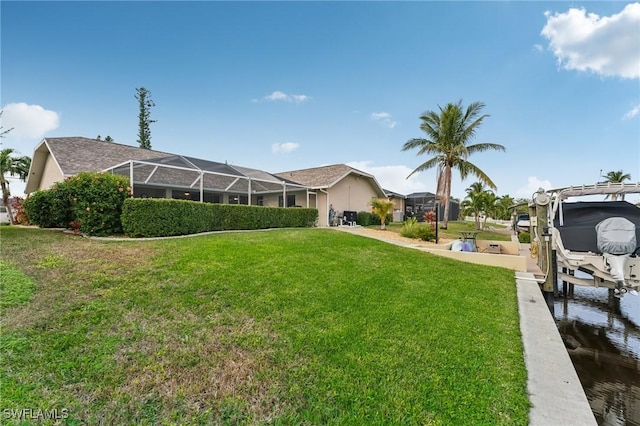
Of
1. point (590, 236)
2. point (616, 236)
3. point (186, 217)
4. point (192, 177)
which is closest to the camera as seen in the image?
point (616, 236)

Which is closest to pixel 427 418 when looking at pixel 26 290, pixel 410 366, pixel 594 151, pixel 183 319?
pixel 410 366

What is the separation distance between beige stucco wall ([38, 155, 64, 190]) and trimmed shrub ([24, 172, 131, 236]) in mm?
8649

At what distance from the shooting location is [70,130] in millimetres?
20266

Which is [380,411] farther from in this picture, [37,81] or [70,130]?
[70,130]

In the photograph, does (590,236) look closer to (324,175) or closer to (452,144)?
(452,144)

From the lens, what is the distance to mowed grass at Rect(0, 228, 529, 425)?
261 cm

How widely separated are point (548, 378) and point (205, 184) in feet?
62.1

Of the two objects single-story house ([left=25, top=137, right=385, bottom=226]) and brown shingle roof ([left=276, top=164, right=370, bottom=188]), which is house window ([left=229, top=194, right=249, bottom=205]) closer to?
single-story house ([left=25, top=137, right=385, bottom=226])

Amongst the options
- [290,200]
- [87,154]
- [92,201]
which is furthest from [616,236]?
[87,154]

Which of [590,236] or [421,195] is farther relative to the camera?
[421,195]

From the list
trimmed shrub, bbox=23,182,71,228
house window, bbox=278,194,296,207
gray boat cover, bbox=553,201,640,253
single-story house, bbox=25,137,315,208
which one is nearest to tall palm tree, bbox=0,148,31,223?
single-story house, bbox=25,137,315,208

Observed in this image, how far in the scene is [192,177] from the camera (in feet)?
59.9

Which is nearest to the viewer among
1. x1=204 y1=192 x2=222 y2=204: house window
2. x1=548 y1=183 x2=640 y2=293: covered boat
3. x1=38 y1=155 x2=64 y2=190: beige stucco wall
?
x1=548 y1=183 x2=640 y2=293: covered boat

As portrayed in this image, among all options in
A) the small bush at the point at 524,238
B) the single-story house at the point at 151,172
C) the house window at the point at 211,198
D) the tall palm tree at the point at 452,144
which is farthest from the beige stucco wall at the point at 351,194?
the small bush at the point at 524,238
